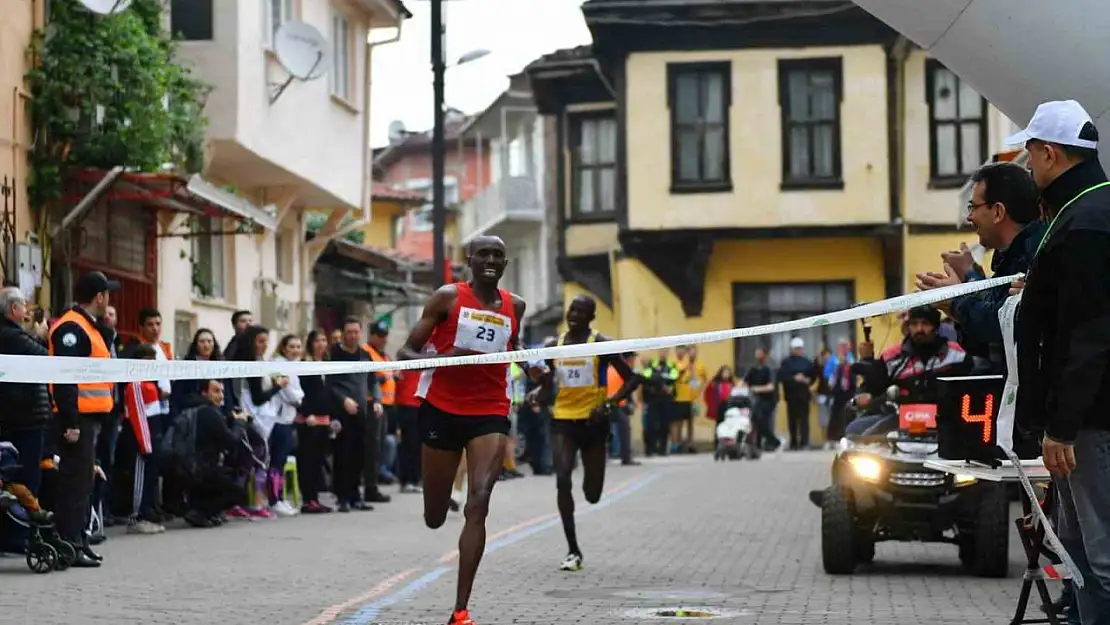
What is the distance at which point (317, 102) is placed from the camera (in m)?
28.4

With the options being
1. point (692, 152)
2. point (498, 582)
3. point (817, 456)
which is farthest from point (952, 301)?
point (692, 152)

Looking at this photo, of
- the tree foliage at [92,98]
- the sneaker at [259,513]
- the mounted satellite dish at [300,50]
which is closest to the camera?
the sneaker at [259,513]

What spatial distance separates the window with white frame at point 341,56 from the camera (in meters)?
30.3

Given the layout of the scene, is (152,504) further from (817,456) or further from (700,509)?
(817,456)

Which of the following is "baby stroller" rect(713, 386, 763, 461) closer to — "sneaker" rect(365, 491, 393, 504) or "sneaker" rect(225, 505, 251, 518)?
"sneaker" rect(365, 491, 393, 504)

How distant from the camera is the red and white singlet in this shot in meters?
10.2

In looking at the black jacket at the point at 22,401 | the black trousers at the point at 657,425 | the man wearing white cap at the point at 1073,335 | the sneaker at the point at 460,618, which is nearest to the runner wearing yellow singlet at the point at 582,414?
the black jacket at the point at 22,401

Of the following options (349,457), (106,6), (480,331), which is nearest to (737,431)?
(349,457)

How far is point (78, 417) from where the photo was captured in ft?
45.1

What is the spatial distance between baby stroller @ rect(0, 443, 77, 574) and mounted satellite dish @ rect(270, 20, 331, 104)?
40.1ft

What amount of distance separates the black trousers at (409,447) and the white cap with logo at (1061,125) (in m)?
16.8

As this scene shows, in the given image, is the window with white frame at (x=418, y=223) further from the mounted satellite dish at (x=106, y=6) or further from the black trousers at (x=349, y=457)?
the mounted satellite dish at (x=106, y=6)

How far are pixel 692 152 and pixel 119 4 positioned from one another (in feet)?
69.4

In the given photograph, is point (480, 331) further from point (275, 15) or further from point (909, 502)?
point (275, 15)
